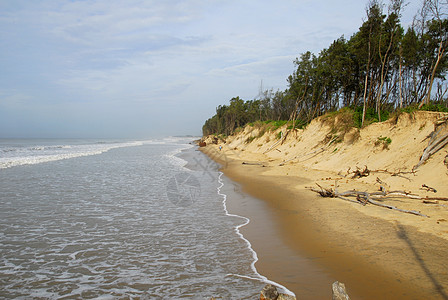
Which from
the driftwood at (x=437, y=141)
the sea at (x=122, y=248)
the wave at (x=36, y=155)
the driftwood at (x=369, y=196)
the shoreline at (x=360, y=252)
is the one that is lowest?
the sea at (x=122, y=248)

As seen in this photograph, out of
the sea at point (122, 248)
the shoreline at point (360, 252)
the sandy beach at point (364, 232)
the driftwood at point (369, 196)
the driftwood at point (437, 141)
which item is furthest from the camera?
the driftwood at point (437, 141)

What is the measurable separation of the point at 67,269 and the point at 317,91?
1632 inches

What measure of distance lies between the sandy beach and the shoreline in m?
0.02

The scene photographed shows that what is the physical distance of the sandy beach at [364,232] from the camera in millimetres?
4867

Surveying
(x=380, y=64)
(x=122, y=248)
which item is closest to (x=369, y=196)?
(x=122, y=248)

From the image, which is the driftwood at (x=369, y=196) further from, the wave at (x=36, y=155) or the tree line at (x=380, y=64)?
the wave at (x=36, y=155)

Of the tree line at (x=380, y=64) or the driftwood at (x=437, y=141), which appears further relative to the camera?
the tree line at (x=380, y=64)

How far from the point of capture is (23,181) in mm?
15859

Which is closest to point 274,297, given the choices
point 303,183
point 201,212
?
point 201,212

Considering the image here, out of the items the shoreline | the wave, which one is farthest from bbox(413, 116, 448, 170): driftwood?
the wave

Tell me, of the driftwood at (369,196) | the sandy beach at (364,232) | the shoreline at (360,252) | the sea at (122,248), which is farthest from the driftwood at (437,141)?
the sea at (122,248)

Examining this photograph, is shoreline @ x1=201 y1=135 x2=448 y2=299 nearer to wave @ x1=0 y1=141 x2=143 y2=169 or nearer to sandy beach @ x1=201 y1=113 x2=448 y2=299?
sandy beach @ x1=201 y1=113 x2=448 y2=299

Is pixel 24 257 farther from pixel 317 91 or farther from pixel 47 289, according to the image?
pixel 317 91

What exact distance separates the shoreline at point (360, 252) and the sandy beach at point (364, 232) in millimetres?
15
